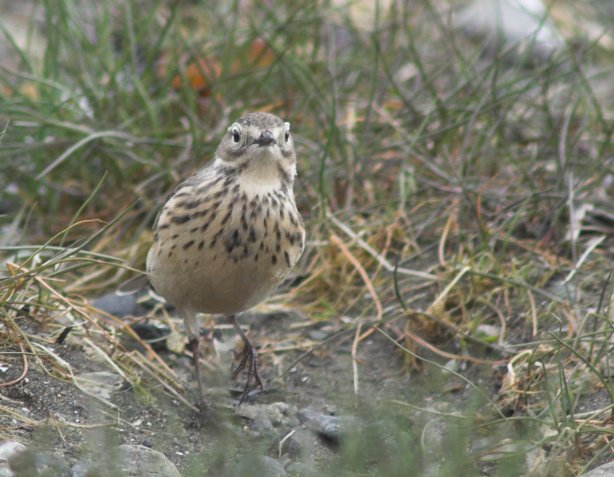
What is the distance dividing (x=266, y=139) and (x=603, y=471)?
1.96 m

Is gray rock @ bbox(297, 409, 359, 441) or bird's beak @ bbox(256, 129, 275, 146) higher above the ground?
bird's beak @ bbox(256, 129, 275, 146)

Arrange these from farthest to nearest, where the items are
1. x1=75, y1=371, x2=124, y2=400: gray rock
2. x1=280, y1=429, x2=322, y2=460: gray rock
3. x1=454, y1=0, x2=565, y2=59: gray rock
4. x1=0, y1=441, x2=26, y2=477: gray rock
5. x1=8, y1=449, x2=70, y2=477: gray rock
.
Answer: x1=454, y1=0, x2=565, y2=59: gray rock
x1=75, y1=371, x2=124, y2=400: gray rock
x1=280, y1=429, x2=322, y2=460: gray rock
x1=0, y1=441, x2=26, y2=477: gray rock
x1=8, y1=449, x2=70, y2=477: gray rock

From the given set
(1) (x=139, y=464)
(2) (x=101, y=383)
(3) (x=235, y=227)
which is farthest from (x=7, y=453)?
(3) (x=235, y=227)

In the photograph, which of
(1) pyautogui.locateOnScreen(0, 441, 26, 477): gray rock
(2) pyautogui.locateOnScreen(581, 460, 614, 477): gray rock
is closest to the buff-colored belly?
(1) pyautogui.locateOnScreen(0, 441, 26, 477): gray rock

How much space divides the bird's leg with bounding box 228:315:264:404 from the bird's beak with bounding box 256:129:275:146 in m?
1.14

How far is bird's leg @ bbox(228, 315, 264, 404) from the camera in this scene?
5177 mm

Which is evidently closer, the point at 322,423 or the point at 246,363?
the point at 322,423

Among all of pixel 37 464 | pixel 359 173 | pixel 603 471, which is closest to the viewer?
pixel 37 464

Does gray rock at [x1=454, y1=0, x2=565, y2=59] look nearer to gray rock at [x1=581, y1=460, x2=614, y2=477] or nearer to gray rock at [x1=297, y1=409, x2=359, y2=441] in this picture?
gray rock at [x1=297, y1=409, x2=359, y2=441]

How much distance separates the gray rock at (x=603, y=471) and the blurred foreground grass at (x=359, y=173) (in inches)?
33.2

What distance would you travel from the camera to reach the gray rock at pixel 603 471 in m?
3.59

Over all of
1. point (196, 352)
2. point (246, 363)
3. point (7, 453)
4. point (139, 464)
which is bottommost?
point (246, 363)

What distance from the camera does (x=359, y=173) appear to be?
6.44 meters

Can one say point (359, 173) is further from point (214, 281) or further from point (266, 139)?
point (214, 281)
